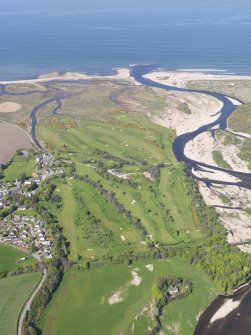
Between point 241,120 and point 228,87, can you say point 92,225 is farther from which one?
point 228,87

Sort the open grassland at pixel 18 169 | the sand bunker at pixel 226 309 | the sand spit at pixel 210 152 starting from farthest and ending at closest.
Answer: the open grassland at pixel 18 169
the sand spit at pixel 210 152
the sand bunker at pixel 226 309

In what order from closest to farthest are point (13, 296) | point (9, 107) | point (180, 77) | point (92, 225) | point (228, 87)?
point (13, 296) → point (92, 225) → point (9, 107) → point (228, 87) → point (180, 77)

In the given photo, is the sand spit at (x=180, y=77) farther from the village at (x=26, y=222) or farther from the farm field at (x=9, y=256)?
the farm field at (x=9, y=256)

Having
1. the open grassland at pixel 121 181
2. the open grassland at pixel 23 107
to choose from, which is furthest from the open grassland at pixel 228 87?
the open grassland at pixel 23 107

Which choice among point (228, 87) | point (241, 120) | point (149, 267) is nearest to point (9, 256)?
point (149, 267)

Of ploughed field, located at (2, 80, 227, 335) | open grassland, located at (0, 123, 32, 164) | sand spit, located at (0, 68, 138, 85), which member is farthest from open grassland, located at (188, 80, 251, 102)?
open grassland, located at (0, 123, 32, 164)

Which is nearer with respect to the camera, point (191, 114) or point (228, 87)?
point (191, 114)
